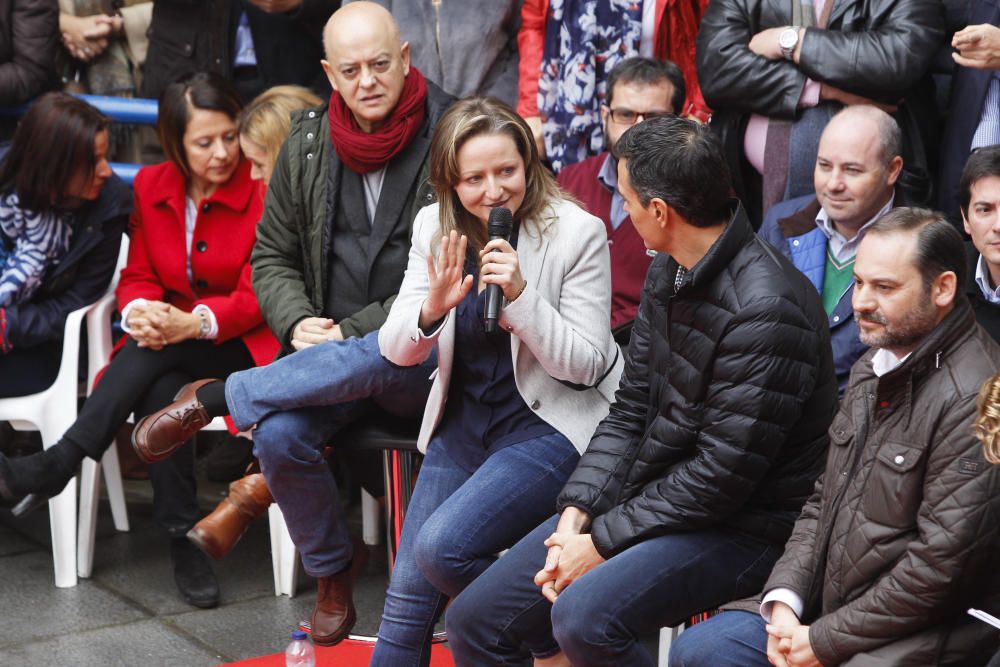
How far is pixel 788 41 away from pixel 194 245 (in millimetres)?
2137

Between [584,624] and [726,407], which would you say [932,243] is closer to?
[726,407]

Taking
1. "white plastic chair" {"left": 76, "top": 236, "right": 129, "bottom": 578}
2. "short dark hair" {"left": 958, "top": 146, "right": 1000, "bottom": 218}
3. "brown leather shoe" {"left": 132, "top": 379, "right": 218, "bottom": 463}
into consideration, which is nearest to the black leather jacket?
"short dark hair" {"left": 958, "top": 146, "right": 1000, "bottom": 218}

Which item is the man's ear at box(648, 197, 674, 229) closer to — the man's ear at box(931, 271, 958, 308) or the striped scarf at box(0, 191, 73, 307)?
the man's ear at box(931, 271, 958, 308)

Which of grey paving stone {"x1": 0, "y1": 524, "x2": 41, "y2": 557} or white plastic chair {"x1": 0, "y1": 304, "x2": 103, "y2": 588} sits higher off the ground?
white plastic chair {"x1": 0, "y1": 304, "x2": 103, "y2": 588}

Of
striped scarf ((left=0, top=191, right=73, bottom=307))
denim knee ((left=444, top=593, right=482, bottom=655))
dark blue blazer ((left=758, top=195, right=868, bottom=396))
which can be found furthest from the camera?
striped scarf ((left=0, top=191, right=73, bottom=307))

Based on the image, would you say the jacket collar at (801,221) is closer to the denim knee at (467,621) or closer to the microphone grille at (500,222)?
the microphone grille at (500,222)

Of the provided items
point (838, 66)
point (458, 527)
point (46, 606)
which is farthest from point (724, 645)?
point (46, 606)

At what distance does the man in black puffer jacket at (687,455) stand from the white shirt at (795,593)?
18 centimetres

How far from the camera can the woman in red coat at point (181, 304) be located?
4.52 meters

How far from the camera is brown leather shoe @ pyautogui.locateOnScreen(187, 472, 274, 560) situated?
13.6 feet

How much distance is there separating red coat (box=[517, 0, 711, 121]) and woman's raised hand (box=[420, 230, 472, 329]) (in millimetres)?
1595

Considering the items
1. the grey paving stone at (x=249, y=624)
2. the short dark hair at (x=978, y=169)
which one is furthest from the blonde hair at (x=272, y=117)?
the short dark hair at (x=978, y=169)

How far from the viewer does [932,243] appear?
8.49 ft

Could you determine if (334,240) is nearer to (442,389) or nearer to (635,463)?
(442,389)
